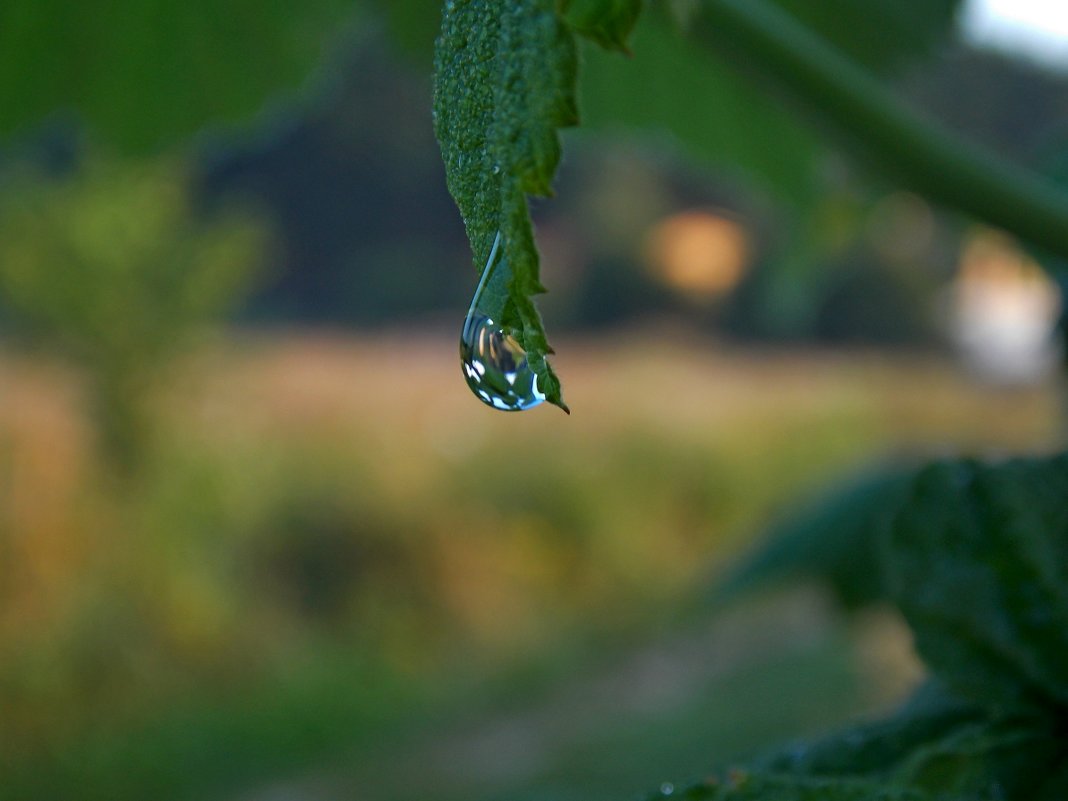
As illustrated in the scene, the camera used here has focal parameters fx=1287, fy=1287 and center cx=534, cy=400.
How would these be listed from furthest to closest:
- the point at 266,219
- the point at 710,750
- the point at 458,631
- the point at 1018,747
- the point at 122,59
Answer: the point at 266,219, the point at 458,631, the point at 710,750, the point at 122,59, the point at 1018,747

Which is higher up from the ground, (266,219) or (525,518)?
(266,219)

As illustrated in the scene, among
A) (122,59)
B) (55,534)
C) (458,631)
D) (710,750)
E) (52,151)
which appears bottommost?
(122,59)

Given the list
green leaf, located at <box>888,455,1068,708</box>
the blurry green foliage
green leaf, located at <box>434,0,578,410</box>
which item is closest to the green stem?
green leaf, located at <box>888,455,1068,708</box>

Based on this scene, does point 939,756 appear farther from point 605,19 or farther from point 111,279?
point 111,279

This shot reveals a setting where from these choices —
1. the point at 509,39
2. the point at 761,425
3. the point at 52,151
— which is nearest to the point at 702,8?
the point at 509,39

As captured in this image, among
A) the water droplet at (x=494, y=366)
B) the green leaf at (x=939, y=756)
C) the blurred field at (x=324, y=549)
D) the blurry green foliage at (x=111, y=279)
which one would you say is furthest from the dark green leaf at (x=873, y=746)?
the blurry green foliage at (x=111, y=279)

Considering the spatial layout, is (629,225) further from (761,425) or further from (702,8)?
(702,8)
